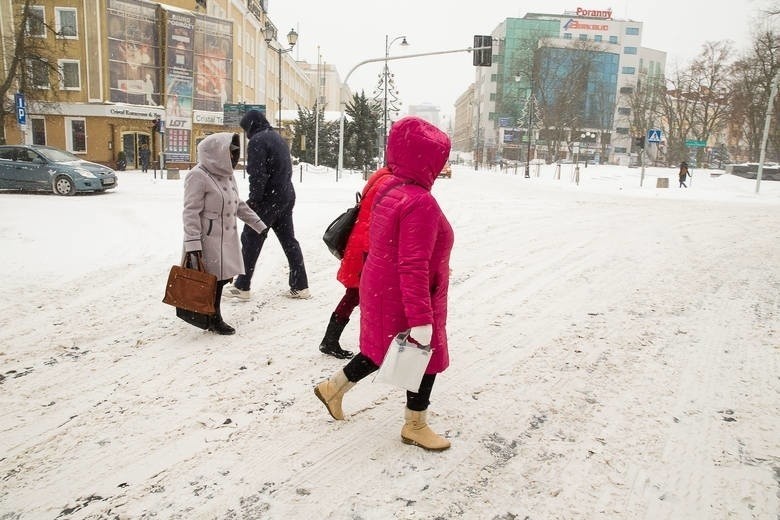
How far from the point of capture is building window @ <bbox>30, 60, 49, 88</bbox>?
25469mm

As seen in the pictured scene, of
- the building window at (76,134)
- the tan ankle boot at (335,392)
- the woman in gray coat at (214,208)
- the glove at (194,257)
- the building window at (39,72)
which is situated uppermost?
the building window at (39,72)

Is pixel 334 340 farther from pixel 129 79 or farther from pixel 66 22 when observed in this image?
pixel 66 22

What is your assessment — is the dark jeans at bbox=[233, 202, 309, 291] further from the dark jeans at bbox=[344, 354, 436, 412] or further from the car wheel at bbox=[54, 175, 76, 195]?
the car wheel at bbox=[54, 175, 76, 195]

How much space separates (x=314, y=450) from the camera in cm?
285

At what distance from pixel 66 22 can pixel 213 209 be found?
34.5 m

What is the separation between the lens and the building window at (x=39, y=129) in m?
31.4

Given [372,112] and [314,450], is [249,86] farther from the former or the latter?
[314,450]

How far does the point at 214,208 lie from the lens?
4.29 m

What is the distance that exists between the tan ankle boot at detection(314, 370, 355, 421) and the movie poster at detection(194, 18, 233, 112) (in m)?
35.8

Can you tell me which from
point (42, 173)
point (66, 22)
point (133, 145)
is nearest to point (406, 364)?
point (42, 173)

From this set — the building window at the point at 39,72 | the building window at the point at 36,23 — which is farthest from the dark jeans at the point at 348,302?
the building window at the point at 36,23

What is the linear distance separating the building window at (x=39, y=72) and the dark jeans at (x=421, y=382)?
2878 cm

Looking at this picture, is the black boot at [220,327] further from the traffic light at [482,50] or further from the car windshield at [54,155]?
the traffic light at [482,50]

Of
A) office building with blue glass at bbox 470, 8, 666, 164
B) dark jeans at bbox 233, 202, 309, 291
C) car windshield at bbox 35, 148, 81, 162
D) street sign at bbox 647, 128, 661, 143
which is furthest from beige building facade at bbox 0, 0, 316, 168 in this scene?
office building with blue glass at bbox 470, 8, 666, 164
